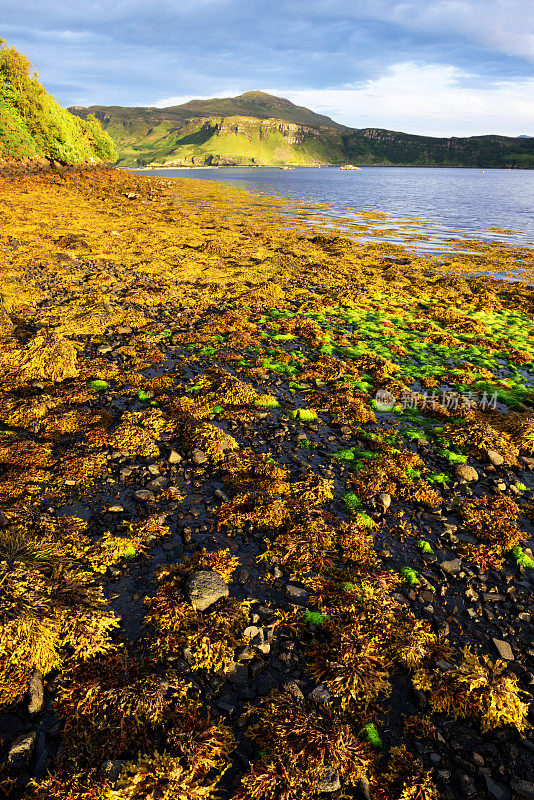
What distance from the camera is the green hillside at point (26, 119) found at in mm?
51656

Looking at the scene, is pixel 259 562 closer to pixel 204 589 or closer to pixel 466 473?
pixel 204 589

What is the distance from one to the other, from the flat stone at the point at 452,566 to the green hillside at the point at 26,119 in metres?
67.8

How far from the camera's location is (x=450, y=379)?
14.3 meters

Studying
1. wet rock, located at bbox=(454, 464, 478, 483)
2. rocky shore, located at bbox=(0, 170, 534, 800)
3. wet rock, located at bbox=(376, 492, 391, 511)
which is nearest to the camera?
rocky shore, located at bbox=(0, 170, 534, 800)

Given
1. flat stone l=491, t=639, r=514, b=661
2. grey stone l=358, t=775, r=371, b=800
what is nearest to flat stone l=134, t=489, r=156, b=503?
grey stone l=358, t=775, r=371, b=800

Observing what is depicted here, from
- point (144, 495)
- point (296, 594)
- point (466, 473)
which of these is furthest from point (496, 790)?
point (144, 495)

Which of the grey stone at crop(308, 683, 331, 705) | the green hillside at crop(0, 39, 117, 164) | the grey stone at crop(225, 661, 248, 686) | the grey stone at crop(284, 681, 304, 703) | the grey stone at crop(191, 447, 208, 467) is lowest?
the grey stone at crop(225, 661, 248, 686)

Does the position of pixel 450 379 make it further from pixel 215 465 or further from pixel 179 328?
pixel 179 328

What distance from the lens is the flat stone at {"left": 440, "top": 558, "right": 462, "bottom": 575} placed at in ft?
22.9

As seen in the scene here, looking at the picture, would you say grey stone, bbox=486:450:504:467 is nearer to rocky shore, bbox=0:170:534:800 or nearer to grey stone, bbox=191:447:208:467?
rocky shore, bbox=0:170:534:800

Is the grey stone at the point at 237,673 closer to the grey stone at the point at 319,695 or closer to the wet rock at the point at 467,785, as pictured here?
the grey stone at the point at 319,695

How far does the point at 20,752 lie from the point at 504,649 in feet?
21.7

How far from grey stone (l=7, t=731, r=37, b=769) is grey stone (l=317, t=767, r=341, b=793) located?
3.28 metres

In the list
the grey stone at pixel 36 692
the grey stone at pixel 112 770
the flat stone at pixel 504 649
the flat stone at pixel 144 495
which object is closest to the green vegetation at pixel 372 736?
the flat stone at pixel 504 649
